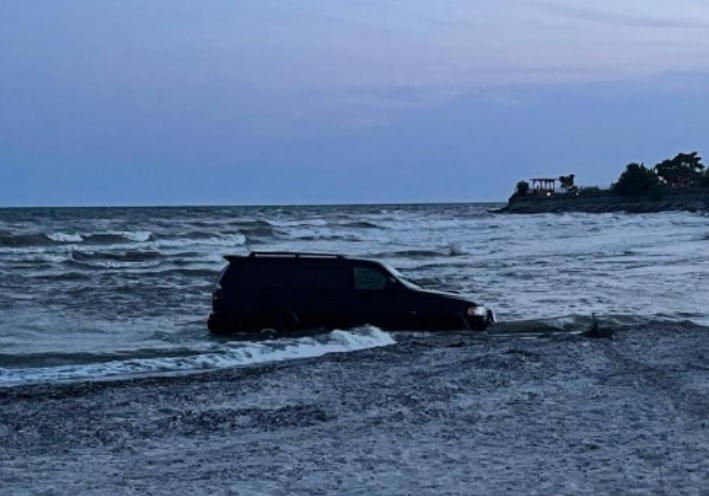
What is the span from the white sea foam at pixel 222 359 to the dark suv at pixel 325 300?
88 cm

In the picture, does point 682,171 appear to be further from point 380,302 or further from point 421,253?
point 380,302

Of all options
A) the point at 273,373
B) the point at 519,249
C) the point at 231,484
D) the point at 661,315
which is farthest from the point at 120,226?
the point at 231,484

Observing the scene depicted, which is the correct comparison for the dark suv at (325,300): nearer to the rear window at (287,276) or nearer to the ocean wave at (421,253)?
the rear window at (287,276)

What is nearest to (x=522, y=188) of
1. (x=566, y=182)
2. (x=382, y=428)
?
(x=566, y=182)

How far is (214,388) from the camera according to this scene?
11680 millimetres

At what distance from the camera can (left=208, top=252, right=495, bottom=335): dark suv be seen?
60.8 feet

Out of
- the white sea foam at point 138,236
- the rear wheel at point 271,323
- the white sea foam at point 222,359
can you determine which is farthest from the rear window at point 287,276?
the white sea foam at point 138,236

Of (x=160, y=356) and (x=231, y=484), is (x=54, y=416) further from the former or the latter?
(x=160, y=356)

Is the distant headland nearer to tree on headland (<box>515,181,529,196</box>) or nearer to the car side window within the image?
tree on headland (<box>515,181,529,196</box>)

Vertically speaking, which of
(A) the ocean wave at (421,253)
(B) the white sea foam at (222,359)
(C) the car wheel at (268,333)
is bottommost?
(A) the ocean wave at (421,253)

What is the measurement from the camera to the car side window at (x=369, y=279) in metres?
18.7

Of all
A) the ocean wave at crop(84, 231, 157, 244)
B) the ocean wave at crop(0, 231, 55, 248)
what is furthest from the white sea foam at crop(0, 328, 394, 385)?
the ocean wave at crop(84, 231, 157, 244)

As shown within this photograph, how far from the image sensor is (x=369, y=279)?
18.8 m

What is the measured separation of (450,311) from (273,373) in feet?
20.3
